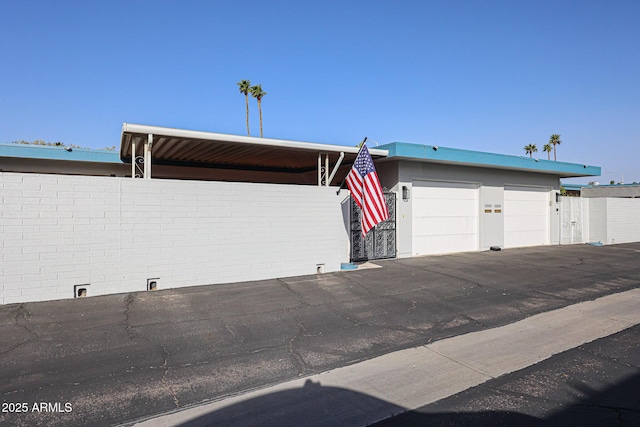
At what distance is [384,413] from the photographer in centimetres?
337

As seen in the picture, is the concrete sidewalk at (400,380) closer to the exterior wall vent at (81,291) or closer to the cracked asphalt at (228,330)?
the cracked asphalt at (228,330)

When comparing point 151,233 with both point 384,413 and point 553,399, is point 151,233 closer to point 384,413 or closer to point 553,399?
point 384,413

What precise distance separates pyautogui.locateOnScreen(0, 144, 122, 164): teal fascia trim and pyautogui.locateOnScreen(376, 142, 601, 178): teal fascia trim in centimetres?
1009

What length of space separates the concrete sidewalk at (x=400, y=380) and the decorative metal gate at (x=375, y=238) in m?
6.03

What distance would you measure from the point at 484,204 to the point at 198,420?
14.6 m

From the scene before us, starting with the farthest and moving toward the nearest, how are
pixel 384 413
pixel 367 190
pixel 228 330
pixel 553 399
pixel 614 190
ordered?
pixel 614 190
pixel 367 190
pixel 228 330
pixel 553 399
pixel 384 413

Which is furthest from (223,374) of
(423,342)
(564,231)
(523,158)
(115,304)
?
(564,231)

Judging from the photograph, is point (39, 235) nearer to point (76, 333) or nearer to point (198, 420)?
point (76, 333)

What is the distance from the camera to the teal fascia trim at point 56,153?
1239cm

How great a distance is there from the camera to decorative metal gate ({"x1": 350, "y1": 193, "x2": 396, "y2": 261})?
11.5 metres

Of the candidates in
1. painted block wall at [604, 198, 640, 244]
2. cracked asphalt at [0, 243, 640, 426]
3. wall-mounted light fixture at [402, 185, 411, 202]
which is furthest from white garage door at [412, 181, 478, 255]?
painted block wall at [604, 198, 640, 244]

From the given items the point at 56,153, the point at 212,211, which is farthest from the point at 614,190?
the point at 56,153

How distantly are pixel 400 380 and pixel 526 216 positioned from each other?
1596cm

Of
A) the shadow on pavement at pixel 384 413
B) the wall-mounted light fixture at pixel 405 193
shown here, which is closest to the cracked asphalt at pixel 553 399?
the shadow on pavement at pixel 384 413
